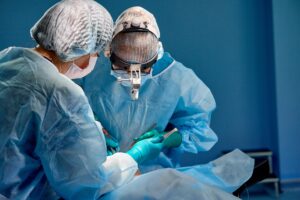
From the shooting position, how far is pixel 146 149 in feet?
5.57

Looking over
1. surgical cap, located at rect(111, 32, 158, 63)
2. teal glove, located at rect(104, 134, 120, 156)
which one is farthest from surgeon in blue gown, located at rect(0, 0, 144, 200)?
teal glove, located at rect(104, 134, 120, 156)

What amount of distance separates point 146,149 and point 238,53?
1.69m

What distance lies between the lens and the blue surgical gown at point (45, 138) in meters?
1.09

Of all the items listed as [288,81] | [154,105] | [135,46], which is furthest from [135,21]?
[288,81]

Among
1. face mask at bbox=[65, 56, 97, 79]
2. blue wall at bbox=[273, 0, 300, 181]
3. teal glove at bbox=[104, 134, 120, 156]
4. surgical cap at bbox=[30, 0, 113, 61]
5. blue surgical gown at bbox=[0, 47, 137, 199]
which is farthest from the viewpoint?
blue wall at bbox=[273, 0, 300, 181]

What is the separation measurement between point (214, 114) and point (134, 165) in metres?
2.03

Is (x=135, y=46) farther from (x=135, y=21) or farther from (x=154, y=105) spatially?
(x=154, y=105)

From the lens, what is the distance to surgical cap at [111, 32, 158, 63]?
1609 millimetres

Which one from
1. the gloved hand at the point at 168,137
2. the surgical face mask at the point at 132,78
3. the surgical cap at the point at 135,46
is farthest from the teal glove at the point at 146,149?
the surgical cap at the point at 135,46

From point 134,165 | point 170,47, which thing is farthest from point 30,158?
point 170,47

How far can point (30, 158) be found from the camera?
3.65 feet

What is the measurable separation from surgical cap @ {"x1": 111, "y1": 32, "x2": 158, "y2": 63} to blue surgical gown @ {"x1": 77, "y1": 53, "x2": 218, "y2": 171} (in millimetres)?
226

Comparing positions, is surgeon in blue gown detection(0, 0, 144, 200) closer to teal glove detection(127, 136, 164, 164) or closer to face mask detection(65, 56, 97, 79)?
face mask detection(65, 56, 97, 79)

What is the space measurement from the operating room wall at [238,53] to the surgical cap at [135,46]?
1468 millimetres
